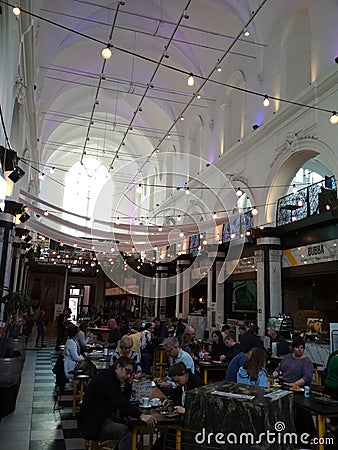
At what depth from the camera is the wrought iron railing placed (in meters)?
9.41

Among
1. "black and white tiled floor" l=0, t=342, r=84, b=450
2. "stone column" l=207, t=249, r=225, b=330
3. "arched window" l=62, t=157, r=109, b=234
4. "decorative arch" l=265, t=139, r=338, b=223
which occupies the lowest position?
"black and white tiled floor" l=0, t=342, r=84, b=450

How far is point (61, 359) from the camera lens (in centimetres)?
620

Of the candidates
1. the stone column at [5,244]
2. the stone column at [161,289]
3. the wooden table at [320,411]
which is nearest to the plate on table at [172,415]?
the wooden table at [320,411]

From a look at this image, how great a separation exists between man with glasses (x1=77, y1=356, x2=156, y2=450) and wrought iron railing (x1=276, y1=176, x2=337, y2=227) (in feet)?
23.4

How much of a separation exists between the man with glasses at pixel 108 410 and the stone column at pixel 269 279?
26.7 ft

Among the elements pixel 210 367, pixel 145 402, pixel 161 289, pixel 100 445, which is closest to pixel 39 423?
pixel 100 445

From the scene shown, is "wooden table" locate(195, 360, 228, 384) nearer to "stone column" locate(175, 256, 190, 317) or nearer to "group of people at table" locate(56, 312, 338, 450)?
"group of people at table" locate(56, 312, 338, 450)

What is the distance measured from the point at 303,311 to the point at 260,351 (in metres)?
8.38

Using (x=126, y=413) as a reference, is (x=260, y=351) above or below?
above

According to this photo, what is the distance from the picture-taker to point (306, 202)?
33.9ft

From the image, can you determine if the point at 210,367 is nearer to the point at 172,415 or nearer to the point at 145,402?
the point at 145,402

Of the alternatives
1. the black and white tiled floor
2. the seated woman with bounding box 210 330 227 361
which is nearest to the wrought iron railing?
the seated woman with bounding box 210 330 227 361

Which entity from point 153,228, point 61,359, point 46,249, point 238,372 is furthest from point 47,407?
point 46,249

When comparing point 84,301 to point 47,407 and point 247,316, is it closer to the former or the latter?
point 247,316
